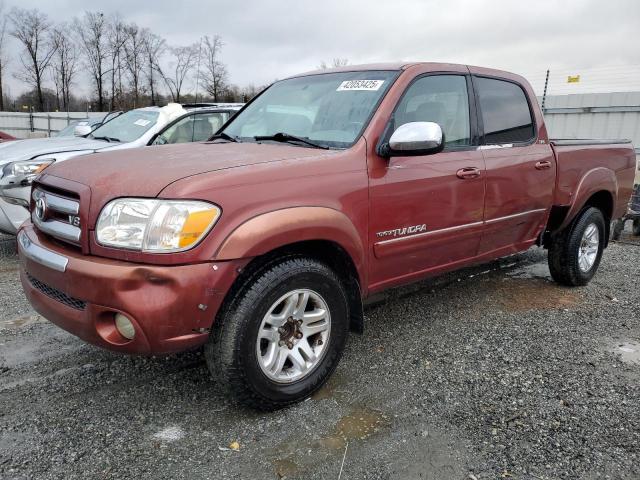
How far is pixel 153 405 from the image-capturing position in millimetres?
2797

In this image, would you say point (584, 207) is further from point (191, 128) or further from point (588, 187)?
point (191, 128)

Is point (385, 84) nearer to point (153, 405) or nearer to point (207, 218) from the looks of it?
point (207, 218)

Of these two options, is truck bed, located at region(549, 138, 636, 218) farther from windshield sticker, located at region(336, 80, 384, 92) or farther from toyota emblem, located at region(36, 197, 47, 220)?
toyota emblem, located at region(36, 197, 47, 220)

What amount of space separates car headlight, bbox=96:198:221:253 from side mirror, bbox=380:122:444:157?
114 cm

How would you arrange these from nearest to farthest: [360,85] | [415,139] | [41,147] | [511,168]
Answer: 1. [415,139]
2. [360,85]
3. [511,168]
4. [41,147]

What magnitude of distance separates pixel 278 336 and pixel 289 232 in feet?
1.82

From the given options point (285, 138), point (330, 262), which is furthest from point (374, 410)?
point (285, 138)

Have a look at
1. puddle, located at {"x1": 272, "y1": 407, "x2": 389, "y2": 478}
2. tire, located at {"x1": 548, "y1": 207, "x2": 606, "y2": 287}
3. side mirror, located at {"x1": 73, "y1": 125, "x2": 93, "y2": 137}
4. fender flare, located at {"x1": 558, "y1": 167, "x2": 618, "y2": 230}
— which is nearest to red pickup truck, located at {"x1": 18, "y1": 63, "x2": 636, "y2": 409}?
puddle, located at {"x1": 272, "y1": 407, "x2": 389, "y2": 478}

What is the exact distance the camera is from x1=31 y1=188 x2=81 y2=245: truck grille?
8.14ft

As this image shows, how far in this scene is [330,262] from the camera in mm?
2932

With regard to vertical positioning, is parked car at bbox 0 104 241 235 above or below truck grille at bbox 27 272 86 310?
above

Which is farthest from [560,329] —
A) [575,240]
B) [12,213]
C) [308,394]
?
[12,213]

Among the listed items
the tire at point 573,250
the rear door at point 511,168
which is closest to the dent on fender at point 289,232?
the rear door at point 511,168

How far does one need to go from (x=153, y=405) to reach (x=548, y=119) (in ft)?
47.6
